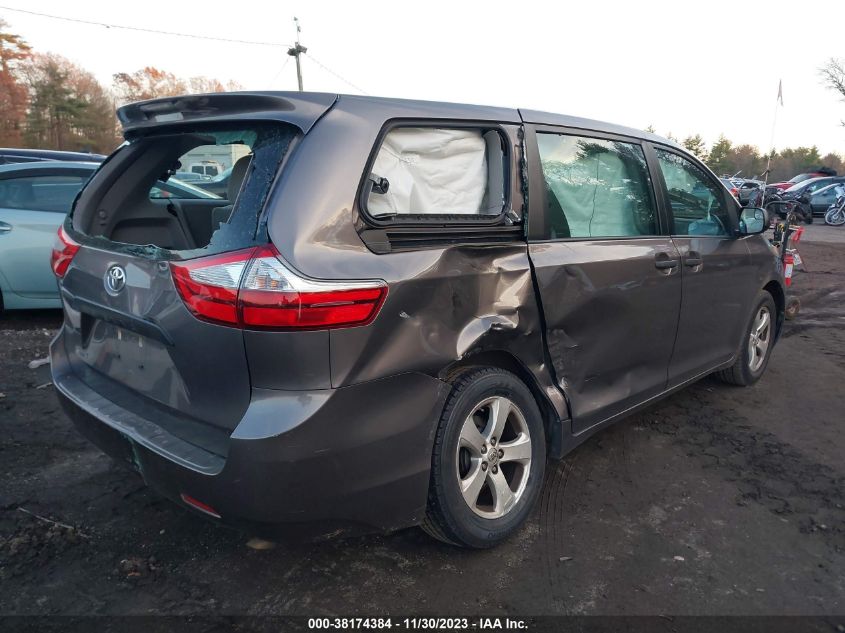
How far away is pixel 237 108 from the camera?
235cm

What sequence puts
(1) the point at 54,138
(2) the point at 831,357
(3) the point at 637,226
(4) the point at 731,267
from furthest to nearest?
1. (1) the point at 54,138
2. (2) the point at 831,357
3. (4) the point at 731,267
4. (3) the point at 637,226

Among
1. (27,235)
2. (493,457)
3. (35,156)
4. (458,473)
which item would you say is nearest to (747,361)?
(493,457)

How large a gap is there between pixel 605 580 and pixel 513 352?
96 centimetres

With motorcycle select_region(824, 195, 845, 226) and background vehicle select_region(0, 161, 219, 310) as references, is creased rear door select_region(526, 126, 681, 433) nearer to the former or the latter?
background vehicle select_region(0, 161, 219, 310)

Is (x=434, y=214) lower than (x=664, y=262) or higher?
higher

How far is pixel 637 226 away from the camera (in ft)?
11.4

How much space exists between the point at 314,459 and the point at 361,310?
50 cm

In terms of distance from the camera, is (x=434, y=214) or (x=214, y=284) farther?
(x=434, y=214)

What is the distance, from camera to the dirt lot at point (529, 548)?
2.37 m

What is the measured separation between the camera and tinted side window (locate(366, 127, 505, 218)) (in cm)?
242

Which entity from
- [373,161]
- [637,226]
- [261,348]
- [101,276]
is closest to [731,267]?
[637,226]

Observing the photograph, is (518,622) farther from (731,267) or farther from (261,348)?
(731,267)

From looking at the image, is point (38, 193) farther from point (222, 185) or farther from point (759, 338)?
point (759, 338)

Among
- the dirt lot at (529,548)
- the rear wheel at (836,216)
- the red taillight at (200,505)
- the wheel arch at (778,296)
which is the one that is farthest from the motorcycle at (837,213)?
the red taillight at (200,505)
